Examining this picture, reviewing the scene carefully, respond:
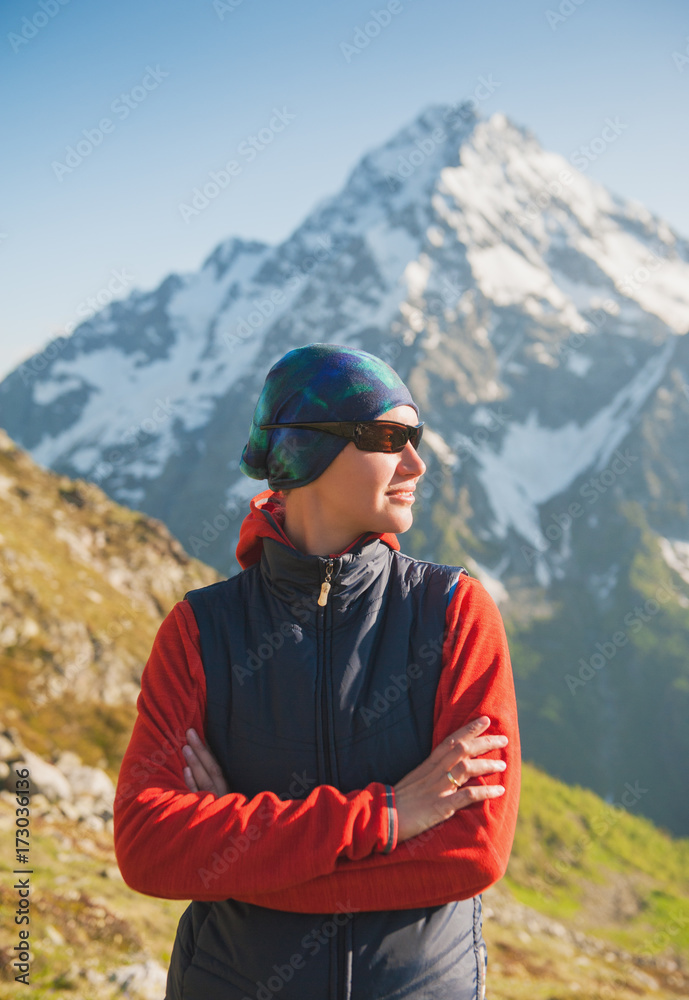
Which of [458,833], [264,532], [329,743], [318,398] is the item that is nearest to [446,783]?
[458,833]

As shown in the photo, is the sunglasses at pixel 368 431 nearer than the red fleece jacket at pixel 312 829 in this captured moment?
No

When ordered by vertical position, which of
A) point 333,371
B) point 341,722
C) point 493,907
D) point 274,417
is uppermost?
point 333,371

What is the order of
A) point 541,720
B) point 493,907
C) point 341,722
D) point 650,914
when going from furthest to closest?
1. point 541,720
2. point 650,914
3. point 493,907
4. point 341,722

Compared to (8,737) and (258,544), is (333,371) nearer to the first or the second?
(258,544)

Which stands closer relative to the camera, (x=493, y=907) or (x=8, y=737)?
(x=8, y=737)

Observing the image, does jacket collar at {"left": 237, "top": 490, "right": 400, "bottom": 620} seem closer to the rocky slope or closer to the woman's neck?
the woman's neck

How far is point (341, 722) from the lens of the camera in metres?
3.13

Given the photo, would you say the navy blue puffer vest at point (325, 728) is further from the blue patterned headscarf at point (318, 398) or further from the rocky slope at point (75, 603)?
the rocky slope at point (75, 603)

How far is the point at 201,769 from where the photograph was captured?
3191 millimetres

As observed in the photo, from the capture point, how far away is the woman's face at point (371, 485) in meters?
3.29

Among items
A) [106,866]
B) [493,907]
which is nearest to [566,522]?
[493,907]

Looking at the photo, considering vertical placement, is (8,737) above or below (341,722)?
below

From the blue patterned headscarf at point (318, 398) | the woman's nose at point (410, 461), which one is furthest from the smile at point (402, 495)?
the blue patterned headscarf at point (318, 398)

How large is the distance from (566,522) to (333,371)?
609 ft
